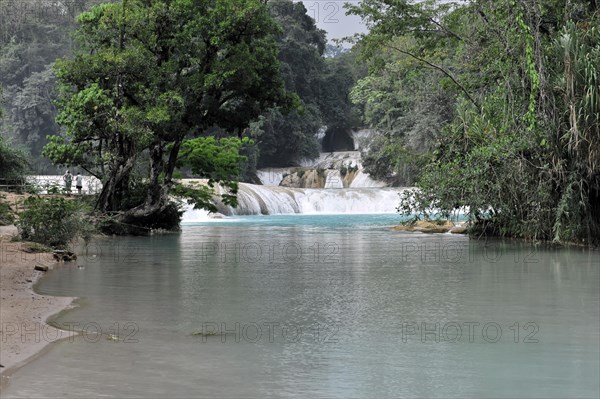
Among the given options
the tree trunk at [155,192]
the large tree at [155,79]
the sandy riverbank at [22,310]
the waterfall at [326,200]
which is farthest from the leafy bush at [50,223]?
the waterfall at [326,200]

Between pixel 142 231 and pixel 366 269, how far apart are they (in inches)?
454

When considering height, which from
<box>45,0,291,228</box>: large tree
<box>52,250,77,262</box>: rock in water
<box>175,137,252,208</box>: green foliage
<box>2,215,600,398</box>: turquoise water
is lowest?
<box>2,215,600,398</box>: turquoise water

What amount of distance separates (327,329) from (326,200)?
1372 inches

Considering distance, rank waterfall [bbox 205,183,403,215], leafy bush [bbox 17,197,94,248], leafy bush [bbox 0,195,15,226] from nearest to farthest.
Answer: leafy bush [bbox 17,197,94,248] → leafy bush [bbox 0,195,15,226] → waterfall [bbox 205,183,403,215]

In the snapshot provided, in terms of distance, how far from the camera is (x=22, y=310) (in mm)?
8438

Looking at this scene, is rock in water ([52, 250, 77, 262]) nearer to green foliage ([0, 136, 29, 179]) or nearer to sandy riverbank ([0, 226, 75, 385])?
sandy riverbank ([0, 226, 75, 385])

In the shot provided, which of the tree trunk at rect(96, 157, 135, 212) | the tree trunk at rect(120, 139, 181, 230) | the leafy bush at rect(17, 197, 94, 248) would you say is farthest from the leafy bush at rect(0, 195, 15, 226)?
the tree trunk at rect(120, 139, 181, 230)

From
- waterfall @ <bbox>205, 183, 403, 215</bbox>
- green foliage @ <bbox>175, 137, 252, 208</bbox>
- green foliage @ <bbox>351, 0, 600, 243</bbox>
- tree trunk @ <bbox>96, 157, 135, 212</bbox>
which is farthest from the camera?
waterfall @ <bbox>205, 183, 403, 215</bbox>

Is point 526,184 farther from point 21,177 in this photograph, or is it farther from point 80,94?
point 21,177

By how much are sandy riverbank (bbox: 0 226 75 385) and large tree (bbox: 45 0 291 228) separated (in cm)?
853

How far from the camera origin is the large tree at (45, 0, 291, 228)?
21469 millimetres

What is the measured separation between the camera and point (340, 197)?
140ft

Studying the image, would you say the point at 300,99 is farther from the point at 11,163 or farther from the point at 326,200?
the point at 11,163

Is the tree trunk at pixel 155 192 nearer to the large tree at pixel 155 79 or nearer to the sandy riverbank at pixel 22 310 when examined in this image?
the large tree at pixel 155 79
